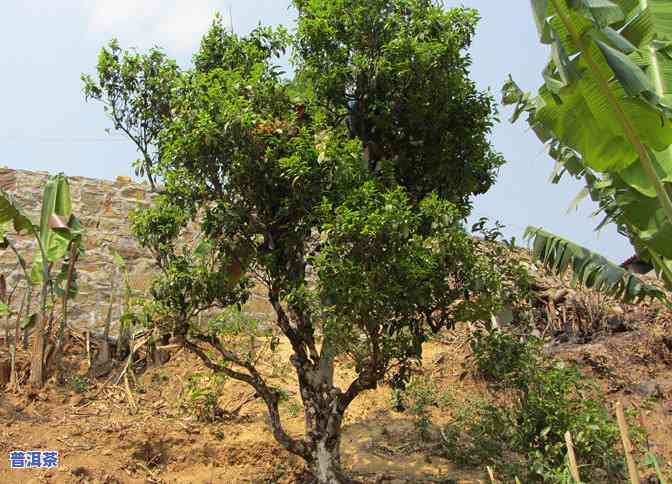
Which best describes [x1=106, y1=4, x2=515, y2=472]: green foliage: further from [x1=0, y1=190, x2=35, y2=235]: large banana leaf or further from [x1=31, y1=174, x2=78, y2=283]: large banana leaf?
[x1=0, y1=190, x2=35, y2=235]: large banana leaf

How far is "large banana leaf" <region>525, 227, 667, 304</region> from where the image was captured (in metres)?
6.32

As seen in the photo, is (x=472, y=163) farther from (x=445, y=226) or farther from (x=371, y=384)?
(x=371, y=384)

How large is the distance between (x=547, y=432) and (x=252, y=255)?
10.1ft

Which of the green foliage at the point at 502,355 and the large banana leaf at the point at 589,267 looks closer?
the green foliage at the point at 502,355

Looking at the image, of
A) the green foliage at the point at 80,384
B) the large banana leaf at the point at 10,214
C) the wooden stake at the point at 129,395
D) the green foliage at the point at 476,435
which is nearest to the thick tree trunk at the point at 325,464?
the green foliage at the point at 476,435

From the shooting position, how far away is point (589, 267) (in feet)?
21.1

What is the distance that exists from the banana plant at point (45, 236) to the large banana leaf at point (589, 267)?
16.9ft

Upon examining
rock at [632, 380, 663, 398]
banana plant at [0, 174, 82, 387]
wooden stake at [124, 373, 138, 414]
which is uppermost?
banana plant at [0, 174, 82, 387]

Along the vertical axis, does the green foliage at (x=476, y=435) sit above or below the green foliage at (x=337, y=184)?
below

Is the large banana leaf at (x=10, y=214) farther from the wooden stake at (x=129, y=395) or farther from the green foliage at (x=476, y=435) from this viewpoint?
the green foliage at (x=476, y=435)

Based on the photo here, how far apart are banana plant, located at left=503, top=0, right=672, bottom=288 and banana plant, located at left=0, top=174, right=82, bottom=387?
5.28m

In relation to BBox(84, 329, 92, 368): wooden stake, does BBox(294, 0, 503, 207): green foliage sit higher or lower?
higher

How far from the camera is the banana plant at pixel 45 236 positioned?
24.9 feet

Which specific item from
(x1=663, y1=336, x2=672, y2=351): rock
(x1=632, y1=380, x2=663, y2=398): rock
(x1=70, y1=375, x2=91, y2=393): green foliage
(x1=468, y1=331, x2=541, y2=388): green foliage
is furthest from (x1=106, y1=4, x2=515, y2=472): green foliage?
(x1=663, y1=336, x2=672, y2=351): rock
